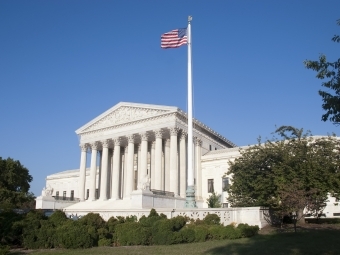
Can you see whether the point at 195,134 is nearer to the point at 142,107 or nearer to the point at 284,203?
the point at 142,107

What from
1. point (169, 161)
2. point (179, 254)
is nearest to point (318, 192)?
point (179, 254)

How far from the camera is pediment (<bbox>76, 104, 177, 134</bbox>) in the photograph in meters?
57.4

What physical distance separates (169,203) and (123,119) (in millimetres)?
19871

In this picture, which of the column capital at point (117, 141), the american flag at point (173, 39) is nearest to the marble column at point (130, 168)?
the column capital at point (117, 141)

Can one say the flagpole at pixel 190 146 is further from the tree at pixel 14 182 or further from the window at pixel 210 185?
the tree at pixel 14 182

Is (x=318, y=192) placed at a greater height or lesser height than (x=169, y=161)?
lesser

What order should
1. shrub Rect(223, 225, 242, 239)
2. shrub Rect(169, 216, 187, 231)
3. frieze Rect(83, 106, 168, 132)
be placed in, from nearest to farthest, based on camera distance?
shrub Rect(169, 216, 187, 231) < shrub Rect(223, 225, 242, 239) < frieze Rect(83, 106, 168, 132)

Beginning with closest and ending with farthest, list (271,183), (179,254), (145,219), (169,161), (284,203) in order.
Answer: (179,254) → (145,219) → (284,203) → (271,183) → (169,161)

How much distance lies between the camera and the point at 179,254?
47.2 feet

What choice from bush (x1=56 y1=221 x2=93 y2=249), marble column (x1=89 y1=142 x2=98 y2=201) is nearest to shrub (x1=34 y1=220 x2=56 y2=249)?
bush (x1=56 y1=221 x2=93 y2=249)

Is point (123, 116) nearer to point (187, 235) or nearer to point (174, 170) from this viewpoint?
point (174, 170)

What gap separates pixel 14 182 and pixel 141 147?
898 inches

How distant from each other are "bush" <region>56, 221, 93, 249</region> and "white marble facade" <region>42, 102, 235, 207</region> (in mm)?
33653

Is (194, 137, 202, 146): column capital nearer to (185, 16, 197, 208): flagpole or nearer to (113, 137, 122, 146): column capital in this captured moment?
(113, 137, 122, 146): column capital
